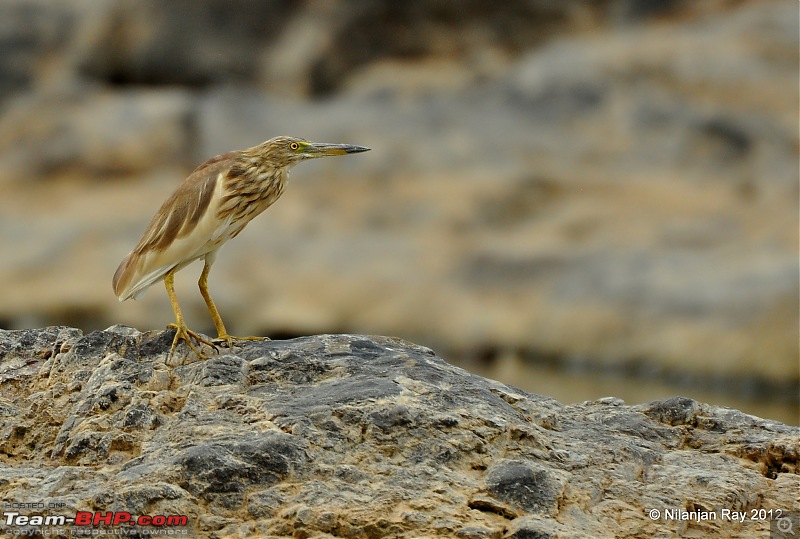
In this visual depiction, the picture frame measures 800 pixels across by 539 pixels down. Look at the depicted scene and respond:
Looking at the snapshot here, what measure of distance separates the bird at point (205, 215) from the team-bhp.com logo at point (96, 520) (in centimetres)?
135

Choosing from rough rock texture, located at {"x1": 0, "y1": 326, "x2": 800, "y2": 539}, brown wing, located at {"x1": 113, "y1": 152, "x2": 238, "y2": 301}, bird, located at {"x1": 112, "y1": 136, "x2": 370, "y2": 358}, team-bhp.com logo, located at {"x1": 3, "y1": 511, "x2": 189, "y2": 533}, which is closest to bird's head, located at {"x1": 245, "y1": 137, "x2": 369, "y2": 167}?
bird, located at {"x1": 112, "y1": 136, "x2": 370, "y2": 358}

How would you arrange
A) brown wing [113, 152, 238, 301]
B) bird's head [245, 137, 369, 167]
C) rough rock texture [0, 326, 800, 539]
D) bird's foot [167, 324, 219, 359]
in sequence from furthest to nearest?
bird's head [245, 137, 369, 167] → brown wing [113, 152, 238, 301] → bird's foot [167, 324, 219, 359] → rough rock texture [0, 326, 800, 539]

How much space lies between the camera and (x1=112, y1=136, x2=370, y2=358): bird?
501 cm

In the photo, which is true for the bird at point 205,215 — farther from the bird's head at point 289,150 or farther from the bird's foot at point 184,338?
the bird's foot at point 184,338

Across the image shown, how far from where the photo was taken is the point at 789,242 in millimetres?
14820

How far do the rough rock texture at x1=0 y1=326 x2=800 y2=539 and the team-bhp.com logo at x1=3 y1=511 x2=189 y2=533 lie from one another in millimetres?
26

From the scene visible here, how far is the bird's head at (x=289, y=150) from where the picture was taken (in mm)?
5266

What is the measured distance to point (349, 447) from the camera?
393 centimetres

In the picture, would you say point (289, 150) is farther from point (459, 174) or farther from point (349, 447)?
point (459, 174)

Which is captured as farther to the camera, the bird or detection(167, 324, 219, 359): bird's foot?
the bird

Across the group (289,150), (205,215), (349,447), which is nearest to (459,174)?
(289,150)

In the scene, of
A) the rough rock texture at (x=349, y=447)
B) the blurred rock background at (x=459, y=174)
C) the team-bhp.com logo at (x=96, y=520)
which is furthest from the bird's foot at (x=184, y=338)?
the blurred rock background at (x=459, y=174)

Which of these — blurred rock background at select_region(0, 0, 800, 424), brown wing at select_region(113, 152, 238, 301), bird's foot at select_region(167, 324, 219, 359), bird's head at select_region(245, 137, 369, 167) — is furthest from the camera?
blurred rock background at select_region(0, 0, 800, 424)

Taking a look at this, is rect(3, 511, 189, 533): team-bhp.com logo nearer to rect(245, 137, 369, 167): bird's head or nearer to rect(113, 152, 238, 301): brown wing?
rect(113, 152, 238, 301): brown wing
